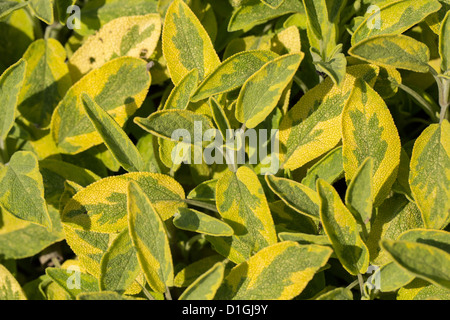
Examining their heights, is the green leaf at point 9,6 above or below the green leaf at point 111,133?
above

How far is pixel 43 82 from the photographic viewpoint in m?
1.05

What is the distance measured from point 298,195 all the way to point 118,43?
53 cm

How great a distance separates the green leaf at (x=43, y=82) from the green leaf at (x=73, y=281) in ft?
1.06

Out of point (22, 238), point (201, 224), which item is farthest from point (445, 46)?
point (22, 238)

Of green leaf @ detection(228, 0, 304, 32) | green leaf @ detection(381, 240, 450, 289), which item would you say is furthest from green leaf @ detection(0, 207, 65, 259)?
green leaf @ detection(381, 240, 450, 289)

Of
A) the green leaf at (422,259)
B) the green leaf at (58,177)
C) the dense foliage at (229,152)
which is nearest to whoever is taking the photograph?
the green leaf at (422,259)

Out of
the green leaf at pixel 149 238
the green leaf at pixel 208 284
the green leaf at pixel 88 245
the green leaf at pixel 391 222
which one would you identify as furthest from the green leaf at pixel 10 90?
the green leaf at pixel 391 222

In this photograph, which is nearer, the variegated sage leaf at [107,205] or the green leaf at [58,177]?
the variegated sage leaf at [107,205]

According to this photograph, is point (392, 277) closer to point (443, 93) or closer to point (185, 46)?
point (443, 93)

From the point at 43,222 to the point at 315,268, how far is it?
451mm

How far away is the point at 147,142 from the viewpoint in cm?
103

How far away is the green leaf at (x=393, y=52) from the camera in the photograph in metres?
0.75

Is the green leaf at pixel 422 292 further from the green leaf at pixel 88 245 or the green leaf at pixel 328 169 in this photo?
the green leaf at pixel 88 245

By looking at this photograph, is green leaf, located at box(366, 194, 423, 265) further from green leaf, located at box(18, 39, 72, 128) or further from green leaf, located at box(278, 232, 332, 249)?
green leaf, located at box(18, 39, 72, 128)
